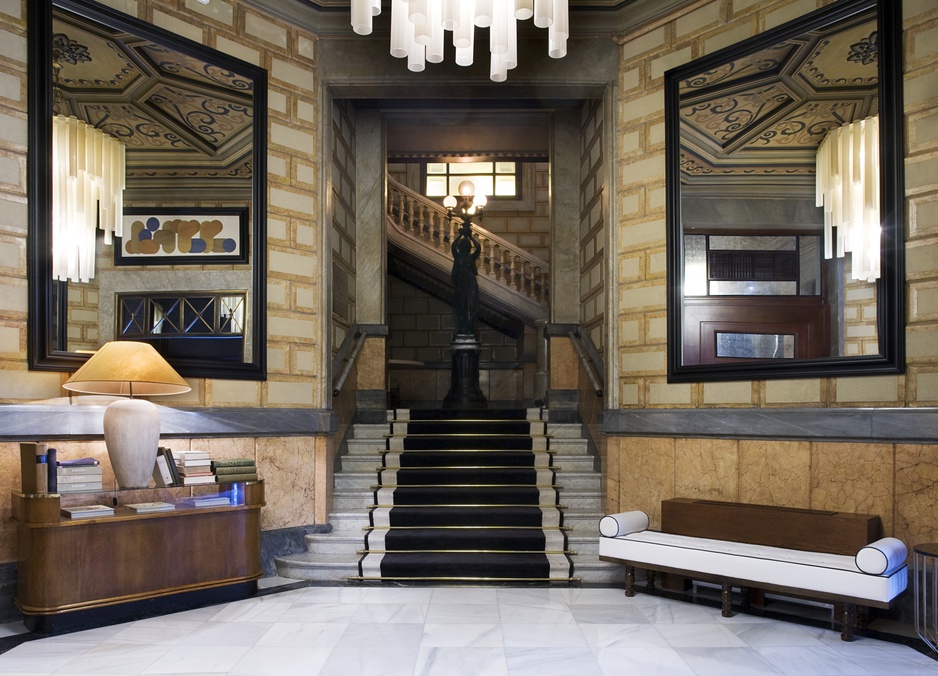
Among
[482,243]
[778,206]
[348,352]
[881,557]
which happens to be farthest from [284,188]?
[482,243]

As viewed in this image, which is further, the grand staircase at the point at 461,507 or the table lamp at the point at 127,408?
the grand staircase at the point at 461,507

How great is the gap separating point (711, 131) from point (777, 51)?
68 cm

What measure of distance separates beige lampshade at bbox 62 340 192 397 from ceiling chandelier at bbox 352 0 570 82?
2.49 meters

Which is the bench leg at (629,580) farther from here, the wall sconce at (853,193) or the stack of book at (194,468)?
the stack of book at (194,468)

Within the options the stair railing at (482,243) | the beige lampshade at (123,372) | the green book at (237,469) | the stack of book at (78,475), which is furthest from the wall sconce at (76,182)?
the stair railing at (482,243)

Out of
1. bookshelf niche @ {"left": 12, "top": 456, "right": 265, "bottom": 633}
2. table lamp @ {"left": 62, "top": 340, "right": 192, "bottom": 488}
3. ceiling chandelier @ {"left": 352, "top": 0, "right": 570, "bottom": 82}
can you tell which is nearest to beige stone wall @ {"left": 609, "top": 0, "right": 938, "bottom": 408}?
ceiling chandelier @ {"left": 352, "top": 0, "right": 570, "bottom": 82}

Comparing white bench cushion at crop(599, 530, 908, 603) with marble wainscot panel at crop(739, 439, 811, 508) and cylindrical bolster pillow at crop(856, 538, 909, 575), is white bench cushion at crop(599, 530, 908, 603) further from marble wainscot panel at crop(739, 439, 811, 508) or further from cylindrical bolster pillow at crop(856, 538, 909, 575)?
marble wainscot panel at crop(739, 439, 811, 508)

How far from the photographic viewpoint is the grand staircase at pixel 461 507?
227 inches

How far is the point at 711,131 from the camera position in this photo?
19.0 ft

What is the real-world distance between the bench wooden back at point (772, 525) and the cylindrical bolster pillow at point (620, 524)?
0.20 m

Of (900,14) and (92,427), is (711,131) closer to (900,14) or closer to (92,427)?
(900,14)

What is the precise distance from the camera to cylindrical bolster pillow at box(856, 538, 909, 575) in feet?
13.6

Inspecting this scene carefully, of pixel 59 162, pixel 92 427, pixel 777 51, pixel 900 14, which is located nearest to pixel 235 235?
pixel 59 162

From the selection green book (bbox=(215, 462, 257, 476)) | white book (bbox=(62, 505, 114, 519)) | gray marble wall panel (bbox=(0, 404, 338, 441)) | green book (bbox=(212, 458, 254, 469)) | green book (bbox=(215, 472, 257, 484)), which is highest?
gray marble wall panel (bbox=(0, 404, 338, 441))
